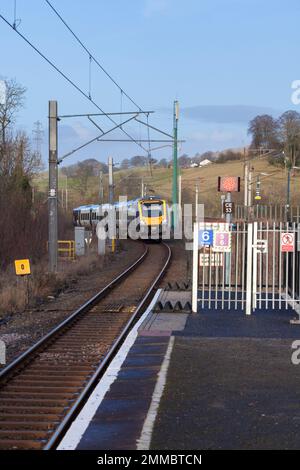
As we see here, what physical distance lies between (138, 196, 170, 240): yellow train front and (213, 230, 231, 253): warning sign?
37.1 m

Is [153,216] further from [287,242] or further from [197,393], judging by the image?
[197,393]

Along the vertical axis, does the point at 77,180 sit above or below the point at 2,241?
above

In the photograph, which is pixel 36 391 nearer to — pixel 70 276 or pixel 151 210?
pixel 70 276

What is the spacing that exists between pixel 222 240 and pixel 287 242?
126 cm

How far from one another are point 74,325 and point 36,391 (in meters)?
5.49

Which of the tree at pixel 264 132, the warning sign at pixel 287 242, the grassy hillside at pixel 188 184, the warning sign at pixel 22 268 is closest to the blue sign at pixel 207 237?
the warning sign at pixel 287 242

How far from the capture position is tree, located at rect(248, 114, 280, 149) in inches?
3176

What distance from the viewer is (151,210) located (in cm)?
5159

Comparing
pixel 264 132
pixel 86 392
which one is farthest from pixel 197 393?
pixel 264 132

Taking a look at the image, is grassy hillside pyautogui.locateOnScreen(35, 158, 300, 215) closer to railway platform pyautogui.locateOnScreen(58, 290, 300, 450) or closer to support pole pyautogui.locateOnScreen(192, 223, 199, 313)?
support pole pyautogui.locateOnScreen(192, 223, 199, 313)

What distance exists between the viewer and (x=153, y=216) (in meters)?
51.9

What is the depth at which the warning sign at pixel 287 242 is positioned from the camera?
1380 cm
